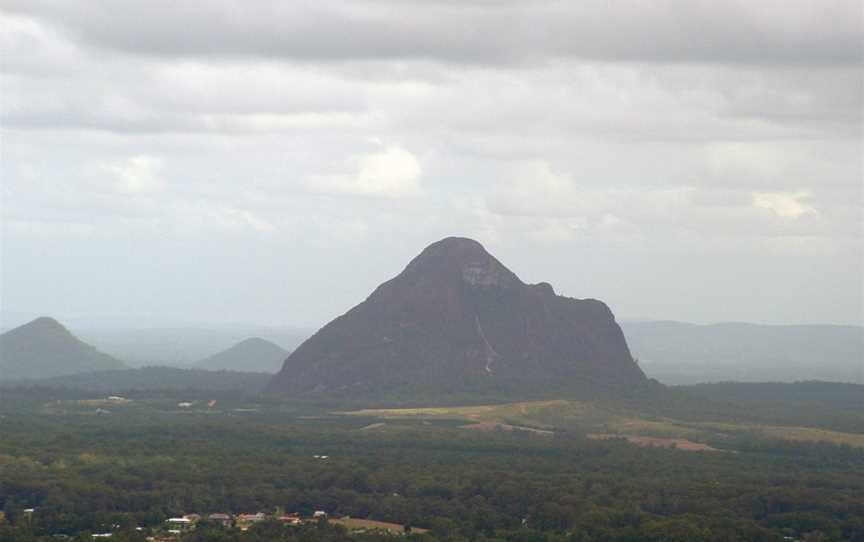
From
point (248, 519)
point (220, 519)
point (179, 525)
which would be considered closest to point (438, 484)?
point (248, 519)

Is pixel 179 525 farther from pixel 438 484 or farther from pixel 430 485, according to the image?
pixel 438 484

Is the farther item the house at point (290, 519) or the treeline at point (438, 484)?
the house at point (290, 519)

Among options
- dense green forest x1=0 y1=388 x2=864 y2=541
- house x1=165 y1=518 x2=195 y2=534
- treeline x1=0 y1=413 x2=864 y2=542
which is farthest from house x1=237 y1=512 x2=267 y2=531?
house x1=165 y1=518 x2=195 y2=534

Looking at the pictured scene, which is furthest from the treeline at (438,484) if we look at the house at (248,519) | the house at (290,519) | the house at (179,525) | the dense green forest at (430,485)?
the house at (290,519)

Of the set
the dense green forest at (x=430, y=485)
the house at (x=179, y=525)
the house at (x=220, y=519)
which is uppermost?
the dense green forest at (x=430, y=485)

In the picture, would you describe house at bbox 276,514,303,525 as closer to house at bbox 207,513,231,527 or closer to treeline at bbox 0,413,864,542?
treeline at bbox 0,413,864,542

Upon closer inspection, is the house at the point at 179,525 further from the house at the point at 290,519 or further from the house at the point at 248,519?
the house at the point at 290,519

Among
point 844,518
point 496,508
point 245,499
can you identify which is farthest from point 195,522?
point 844,518
